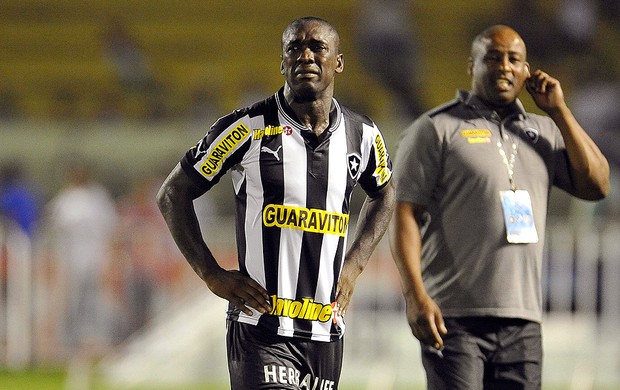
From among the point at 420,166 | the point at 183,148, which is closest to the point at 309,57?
the point at 420,166

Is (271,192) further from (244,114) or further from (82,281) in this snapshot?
(82,281)

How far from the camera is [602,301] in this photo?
11367 millimetres

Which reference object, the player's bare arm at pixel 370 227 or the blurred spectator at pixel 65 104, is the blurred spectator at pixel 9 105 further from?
the player's bare arm at pixel 370 227

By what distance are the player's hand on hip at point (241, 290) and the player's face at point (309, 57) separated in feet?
2.42

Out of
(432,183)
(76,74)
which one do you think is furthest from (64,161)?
(432,183)

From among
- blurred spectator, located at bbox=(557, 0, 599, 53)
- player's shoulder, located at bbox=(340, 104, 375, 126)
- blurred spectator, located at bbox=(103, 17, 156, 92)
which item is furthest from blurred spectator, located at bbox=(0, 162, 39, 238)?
player's shoulder, located at bbox=(340, 104, 375, 126)

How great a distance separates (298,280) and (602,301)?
699cm

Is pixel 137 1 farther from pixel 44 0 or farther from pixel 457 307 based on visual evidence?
pixel 457 307

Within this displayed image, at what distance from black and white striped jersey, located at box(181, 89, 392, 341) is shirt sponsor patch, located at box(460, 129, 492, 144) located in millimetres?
965

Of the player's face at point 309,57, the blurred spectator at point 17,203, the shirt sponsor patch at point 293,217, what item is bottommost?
the shirt sponsor patch at point 293,217

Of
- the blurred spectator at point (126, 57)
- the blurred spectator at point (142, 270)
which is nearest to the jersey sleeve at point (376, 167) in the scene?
the blurred spectator at point (142, 270)

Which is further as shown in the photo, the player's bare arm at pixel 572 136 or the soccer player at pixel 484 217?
the player's bare arm at pixel 572 136

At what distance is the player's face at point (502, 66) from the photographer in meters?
5.71

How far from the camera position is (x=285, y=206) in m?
4.91
